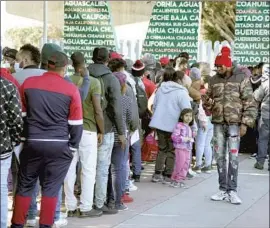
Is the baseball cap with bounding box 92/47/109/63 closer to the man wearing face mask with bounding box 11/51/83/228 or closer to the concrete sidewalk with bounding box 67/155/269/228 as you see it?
the man wearing face mask with bounding box 11/51/83/228

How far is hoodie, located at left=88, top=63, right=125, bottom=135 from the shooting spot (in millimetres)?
A: 6914

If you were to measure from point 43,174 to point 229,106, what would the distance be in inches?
107

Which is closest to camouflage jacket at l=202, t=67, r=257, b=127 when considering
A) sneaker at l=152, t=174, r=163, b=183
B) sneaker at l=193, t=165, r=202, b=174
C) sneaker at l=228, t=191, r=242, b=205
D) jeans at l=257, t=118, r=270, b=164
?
sneaker at l=228, t=191, r=242, b=205

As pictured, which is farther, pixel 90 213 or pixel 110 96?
pixel 90 213

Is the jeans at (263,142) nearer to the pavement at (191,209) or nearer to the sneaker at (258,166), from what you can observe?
the sneaker at (258,166)

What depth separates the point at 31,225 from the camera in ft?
21.5

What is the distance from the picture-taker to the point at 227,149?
8.03 m

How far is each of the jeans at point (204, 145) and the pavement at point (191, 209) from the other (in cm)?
45

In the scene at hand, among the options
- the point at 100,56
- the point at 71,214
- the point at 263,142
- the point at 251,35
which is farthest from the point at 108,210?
the point at 251,35

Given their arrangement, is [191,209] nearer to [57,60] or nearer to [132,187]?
[132,187]

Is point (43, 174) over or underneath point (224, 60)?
underneath

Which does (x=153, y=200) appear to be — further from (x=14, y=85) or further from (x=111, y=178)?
(x=14, y=85)

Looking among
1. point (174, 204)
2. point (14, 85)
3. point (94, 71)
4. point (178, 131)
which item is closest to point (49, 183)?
point (14, 85)

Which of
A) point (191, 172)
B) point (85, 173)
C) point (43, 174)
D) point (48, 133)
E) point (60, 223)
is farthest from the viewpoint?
point (191, 172)
